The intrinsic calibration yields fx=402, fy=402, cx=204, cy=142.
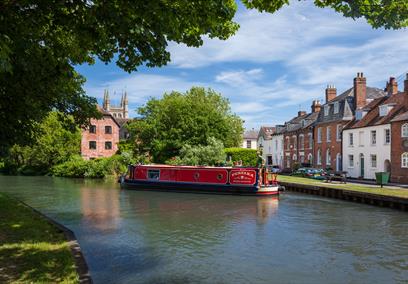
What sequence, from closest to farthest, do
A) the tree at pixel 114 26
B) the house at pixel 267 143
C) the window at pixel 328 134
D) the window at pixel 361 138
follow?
the tree at pixel 114 26, the window at pixel 361 138, the window at pixel 328 134, the house at pixel 267 143

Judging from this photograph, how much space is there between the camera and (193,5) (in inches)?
244

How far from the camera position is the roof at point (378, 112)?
33375 mm

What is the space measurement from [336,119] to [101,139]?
34794mm

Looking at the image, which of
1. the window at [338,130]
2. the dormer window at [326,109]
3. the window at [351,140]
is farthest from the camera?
the dormer window at [326,109]

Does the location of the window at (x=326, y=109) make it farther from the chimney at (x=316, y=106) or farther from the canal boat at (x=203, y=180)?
the canal boat at (x=203, y=180)

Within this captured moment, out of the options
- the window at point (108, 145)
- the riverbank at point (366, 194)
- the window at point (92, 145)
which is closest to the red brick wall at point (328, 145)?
the riverbank at point (366, 194)

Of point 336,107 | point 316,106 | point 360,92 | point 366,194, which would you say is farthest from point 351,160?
point 366,194

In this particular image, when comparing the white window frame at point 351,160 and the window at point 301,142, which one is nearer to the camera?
the white window frame at point 351,160

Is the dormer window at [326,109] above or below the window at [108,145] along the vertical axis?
above

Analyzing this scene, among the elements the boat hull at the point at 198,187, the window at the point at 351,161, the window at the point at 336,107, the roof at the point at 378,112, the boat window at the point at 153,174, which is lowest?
the boat hull at the point at 198,187

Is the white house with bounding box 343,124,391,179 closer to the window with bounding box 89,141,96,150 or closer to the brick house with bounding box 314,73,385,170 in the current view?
the brick house with bounding box 314,73,385,170

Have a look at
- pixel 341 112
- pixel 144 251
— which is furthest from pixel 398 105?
pixel 144 251

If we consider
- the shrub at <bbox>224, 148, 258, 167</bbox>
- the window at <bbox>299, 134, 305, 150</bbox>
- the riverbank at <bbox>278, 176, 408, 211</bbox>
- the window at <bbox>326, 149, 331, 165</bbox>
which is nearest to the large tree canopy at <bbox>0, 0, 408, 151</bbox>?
the riverbank at <bbox>278, 176, 408, 211</bbox>

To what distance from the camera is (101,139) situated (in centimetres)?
6078
